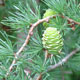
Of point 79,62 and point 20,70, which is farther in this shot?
point 79,62

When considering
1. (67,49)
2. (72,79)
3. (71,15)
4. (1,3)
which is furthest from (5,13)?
(72,79)

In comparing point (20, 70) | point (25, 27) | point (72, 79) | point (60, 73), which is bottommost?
point (72, 79)

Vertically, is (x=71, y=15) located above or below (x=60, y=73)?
above

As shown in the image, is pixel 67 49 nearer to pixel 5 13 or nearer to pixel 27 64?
pixel 5 13

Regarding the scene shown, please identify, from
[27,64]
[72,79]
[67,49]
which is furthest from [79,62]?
[72,79]

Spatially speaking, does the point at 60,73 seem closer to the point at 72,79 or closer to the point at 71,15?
the point at 72,79

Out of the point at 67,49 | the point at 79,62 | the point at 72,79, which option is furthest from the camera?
the point at 72,79

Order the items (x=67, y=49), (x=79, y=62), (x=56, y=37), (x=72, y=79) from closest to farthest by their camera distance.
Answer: (x=56, y=37), (x=79, y=62), (x=67, y=49), (x=72, y=79)
